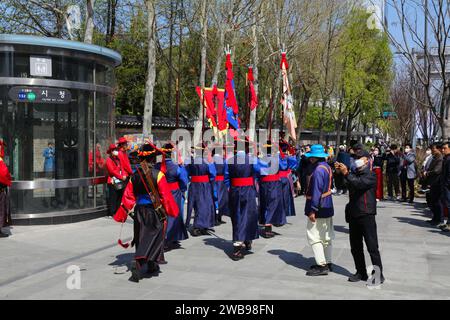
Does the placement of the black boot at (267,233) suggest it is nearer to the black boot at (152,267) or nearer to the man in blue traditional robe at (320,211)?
the man in blue traditional robe at (320,211)

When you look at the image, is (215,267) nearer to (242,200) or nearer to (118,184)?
(242,200)

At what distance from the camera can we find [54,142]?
10719mm

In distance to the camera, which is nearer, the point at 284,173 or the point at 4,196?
the point at 4,196

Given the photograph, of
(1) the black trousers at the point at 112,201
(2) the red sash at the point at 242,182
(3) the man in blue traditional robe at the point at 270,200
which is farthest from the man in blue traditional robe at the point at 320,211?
(1) the black trousers at the point at 112,201

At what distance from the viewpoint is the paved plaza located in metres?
5.91

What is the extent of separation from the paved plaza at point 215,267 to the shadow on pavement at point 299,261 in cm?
1

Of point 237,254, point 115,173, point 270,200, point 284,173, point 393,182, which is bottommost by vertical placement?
point 237,254

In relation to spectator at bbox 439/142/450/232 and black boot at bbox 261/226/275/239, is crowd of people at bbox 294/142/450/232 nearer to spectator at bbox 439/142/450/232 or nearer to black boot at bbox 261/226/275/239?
spectator at bbox 439/142/450/232

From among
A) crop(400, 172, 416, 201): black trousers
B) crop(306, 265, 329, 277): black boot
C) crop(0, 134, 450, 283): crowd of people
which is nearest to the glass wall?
crop(0, 134, 450, 283): crowd of people

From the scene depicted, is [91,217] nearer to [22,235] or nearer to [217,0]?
[22,235]

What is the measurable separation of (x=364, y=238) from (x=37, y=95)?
719 centimetres

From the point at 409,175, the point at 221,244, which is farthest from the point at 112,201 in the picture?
the point at 409,175

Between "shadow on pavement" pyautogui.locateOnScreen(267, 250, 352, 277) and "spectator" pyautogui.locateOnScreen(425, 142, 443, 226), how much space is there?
419cm

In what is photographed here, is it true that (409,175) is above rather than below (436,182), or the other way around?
below
